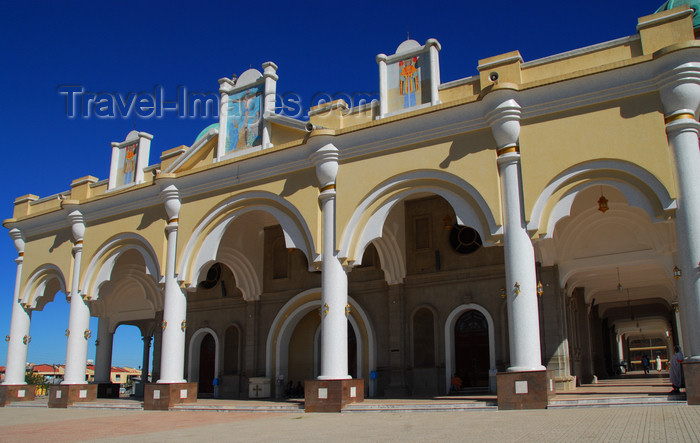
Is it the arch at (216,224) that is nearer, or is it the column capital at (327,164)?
the column capital at (327,164)

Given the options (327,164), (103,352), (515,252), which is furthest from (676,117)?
(103,352)

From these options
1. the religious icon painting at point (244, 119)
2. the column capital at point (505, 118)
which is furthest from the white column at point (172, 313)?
the column capital at point (505, 118)

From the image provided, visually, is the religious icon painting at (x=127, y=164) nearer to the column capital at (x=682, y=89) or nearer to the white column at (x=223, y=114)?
the white column at (x=223, y=114)

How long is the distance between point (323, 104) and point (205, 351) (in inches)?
446

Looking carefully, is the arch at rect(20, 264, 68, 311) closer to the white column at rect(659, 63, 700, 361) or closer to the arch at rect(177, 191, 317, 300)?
the arch at rect(177, 191, 317, 300)

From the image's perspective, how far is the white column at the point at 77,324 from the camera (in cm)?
1956


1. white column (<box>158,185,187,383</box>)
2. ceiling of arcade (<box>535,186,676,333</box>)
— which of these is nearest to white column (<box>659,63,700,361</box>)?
ceiling of arcade (<box>535,186,676,333</box>)

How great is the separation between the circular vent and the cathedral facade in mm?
59

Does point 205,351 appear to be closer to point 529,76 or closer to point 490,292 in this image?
point 490,292

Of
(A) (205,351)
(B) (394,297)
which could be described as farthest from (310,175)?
(A) (205,351)

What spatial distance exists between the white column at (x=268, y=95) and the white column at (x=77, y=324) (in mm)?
7670

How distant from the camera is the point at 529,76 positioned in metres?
13.6

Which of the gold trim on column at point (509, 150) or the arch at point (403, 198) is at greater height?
the gold trim on column at point (509, 150)

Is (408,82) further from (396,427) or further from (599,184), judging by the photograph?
(396,427)
